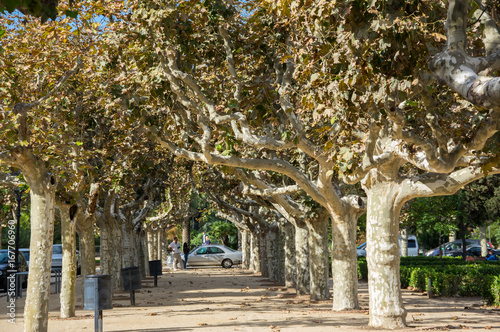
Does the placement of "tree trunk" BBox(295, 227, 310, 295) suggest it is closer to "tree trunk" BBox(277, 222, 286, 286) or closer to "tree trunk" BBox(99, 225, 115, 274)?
"tree trunk" BBox(277, 222, 286, 286)

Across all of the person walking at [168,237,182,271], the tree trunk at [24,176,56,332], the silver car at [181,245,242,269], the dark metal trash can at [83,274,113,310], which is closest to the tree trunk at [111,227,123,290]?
the tree trunk at [24,176,56,332]

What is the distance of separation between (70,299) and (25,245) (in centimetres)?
4187

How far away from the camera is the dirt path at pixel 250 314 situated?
465 inches

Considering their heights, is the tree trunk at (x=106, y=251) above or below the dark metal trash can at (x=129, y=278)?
above

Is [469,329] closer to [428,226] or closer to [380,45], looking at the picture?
[380,45]

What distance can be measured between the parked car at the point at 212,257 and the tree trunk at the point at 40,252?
31.4 m

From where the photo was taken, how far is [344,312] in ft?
44.8

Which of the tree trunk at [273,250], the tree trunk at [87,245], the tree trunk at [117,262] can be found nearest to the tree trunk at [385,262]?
the tree trunk at [87,245]

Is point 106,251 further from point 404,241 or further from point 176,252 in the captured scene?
point 404,241

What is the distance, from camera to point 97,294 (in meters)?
9.91

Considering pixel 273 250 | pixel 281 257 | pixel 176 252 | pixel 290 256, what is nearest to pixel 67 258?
pixel 290 256

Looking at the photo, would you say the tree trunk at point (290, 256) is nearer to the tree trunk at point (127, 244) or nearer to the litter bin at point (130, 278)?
the tree trunk at point (127, 244)

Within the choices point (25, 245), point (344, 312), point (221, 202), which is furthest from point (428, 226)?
point (25, 245)

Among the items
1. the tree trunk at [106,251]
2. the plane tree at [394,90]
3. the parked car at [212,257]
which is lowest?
the parked car at [212,257]
